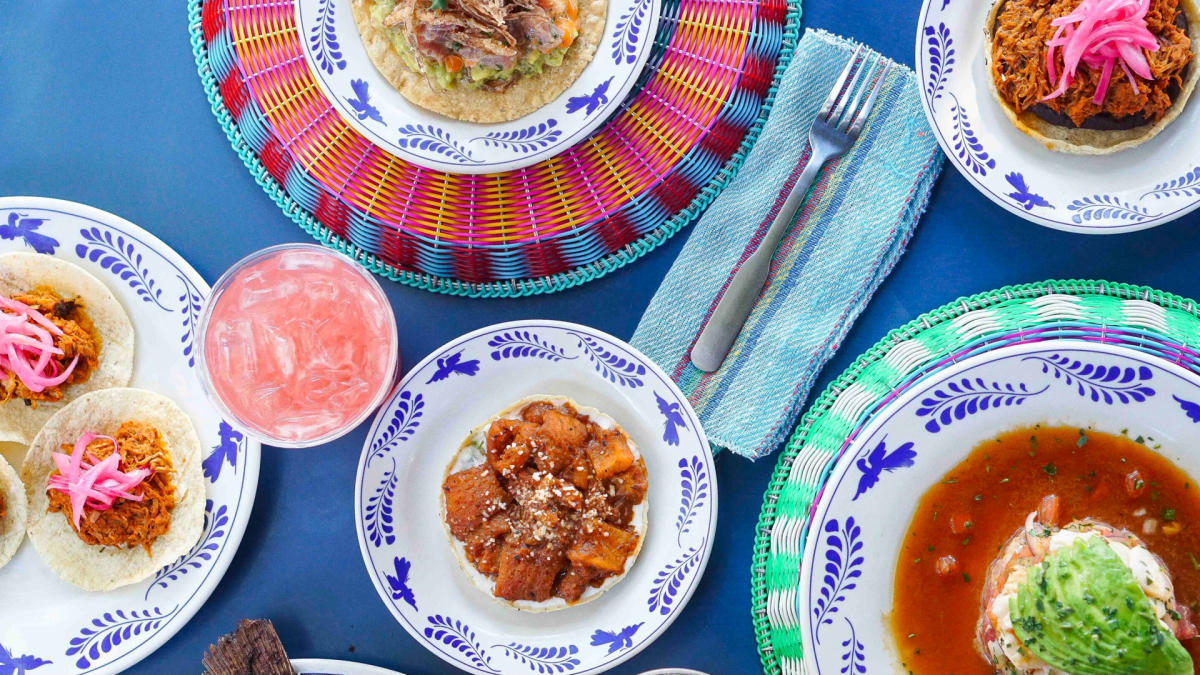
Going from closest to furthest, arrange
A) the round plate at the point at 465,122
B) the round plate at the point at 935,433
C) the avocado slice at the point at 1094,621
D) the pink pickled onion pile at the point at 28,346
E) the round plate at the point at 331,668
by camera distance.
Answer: the avocado slice at the point at 1094,621, the round plate at the point at 935,433, the round plate at the point at 465,122, the pink pickled onion pile at the point at 28,346, the round plate at the point at 331,668

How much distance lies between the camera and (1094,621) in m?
2.62

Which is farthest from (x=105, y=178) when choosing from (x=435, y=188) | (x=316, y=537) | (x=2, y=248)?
(x=316, y=537)

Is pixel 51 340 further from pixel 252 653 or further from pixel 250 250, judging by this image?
pixel 252 653

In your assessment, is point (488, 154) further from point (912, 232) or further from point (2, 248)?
point (2, 248)

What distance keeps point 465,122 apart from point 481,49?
0.24 meters

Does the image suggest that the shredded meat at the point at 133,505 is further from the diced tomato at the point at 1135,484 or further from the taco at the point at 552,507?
the diced tomato at the point at 1135,484

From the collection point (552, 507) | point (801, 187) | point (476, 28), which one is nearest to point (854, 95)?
point (801, 187)

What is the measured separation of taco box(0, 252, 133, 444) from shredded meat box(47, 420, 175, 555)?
0.75 ft

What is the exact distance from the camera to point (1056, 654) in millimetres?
2664

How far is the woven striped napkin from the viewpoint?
3172mm

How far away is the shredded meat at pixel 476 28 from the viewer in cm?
291

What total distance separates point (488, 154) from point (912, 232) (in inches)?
58.2

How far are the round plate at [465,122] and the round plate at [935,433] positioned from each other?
4.37ft

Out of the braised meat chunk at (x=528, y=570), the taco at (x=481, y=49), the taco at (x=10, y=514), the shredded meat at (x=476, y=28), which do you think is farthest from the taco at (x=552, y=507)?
the taco at (x=10, y=514)
